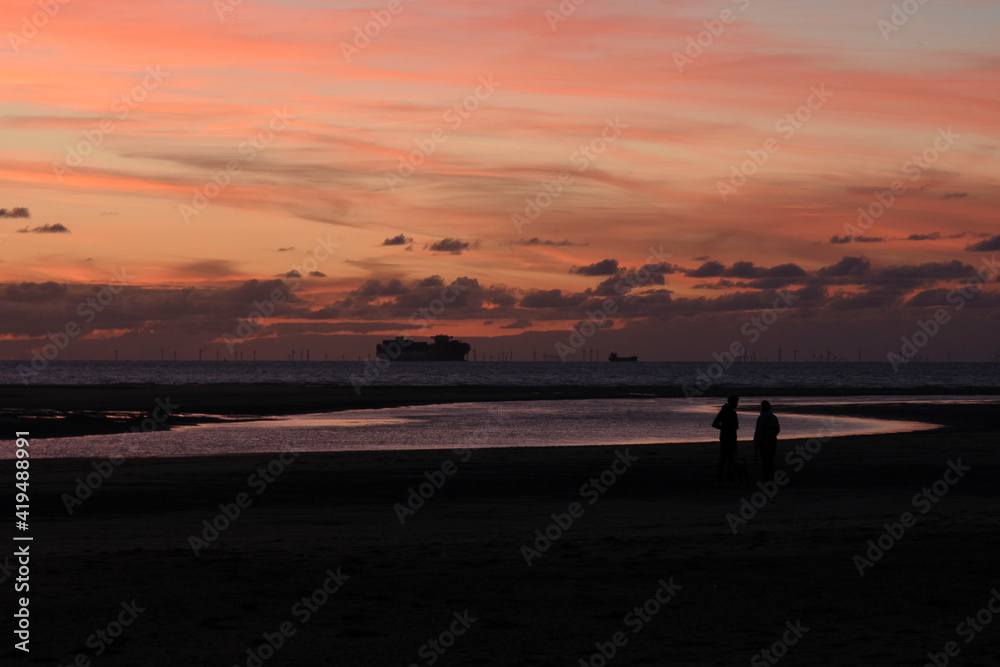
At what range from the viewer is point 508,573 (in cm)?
1404

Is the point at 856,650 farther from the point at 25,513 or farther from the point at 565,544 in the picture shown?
the point at 25,513

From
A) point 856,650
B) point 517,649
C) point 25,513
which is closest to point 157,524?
point 25,513

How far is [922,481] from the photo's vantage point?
25656 millimetres

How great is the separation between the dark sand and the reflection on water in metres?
14.0

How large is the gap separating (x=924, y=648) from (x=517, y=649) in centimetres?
402

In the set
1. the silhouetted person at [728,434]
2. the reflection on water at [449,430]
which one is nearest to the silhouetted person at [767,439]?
the silhouetted person at [728,434]

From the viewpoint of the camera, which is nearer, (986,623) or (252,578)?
(986,623)

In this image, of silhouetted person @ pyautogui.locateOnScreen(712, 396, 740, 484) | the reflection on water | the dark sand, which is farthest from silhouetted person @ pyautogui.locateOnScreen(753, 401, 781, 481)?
the reflection on water

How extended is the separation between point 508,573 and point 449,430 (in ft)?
115

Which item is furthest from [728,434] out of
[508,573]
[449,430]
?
[449,430]

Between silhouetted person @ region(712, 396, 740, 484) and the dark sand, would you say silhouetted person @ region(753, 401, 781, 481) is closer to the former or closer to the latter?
the dark sand

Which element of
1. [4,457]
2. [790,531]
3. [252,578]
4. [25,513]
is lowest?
[4,457]

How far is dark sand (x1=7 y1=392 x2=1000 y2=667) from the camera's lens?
10.7 meters

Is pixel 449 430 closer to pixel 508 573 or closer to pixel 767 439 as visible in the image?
pixel 767 439
